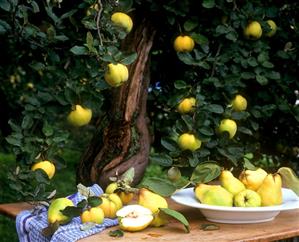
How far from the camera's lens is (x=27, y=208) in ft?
6.45

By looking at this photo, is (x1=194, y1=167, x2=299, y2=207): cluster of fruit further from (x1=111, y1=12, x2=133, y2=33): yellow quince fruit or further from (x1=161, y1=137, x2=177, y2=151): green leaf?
(x1=111, y1=12, x2=133, y2=33): yellow quince fruit

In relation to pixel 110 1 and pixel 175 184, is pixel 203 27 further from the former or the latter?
pixel 175 184

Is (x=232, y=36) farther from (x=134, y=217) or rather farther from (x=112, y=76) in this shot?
(x=134, y=217)

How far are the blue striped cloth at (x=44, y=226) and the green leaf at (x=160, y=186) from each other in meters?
0.14

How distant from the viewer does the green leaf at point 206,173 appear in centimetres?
185

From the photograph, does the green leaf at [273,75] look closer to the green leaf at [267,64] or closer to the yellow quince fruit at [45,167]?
the green leaf at [267,64]

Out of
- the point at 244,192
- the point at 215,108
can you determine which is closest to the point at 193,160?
the point at 215,108

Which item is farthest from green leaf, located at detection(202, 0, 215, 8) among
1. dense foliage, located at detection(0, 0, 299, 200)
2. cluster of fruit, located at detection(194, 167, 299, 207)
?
cluster of fruit, located at detection(194, 167, 299, 207)

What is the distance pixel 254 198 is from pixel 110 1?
0.79m

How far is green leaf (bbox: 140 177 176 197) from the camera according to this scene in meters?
1.84

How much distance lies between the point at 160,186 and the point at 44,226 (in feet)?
1.09

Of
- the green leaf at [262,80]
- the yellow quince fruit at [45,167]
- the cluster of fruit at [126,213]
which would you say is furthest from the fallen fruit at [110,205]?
the green leaf at [262,80]

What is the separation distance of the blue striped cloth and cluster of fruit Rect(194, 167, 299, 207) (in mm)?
250

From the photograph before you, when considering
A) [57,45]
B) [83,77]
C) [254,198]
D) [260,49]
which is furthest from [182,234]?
[260,49]
